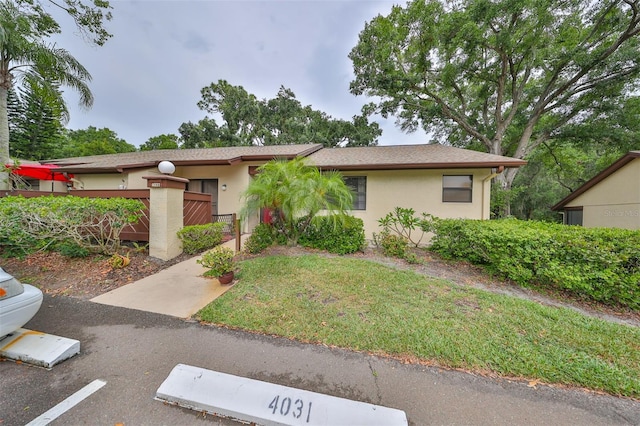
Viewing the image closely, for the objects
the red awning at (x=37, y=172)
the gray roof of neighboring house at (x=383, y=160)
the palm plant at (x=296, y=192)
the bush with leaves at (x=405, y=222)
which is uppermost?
the gray roof of neighboring house at (x=383, y=160)

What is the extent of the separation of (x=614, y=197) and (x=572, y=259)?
9131mm

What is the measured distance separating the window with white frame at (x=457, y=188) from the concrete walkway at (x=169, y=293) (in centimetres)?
788

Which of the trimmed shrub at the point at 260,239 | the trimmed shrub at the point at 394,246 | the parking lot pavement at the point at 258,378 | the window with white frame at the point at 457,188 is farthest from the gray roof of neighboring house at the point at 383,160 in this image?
the parking lot pavement at the point at 258,378

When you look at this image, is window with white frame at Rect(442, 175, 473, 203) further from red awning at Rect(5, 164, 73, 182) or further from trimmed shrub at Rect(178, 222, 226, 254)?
red awning at Rect(5, 164, 73, 182)

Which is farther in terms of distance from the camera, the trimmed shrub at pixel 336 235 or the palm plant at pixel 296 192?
the trimmed shrub at pixel 336 235

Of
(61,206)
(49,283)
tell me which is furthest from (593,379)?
(61,206)

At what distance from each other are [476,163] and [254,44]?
10739mm

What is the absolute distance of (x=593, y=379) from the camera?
7.46 ft

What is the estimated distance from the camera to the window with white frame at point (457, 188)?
27.0ft

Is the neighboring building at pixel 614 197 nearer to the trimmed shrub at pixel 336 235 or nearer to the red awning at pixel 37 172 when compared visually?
the trimmed shrub at pixel 336 235

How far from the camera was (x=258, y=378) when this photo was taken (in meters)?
2.21

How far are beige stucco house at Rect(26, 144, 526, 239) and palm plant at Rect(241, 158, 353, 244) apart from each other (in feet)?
9.95

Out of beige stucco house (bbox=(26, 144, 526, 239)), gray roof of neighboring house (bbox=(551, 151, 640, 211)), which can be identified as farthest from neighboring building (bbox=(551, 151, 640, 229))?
beige stucco house (bbox=(26, 144, 526, 239))

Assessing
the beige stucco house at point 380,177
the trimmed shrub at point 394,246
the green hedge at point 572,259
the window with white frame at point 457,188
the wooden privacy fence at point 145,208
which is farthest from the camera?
the window with white frame at point 457,188
